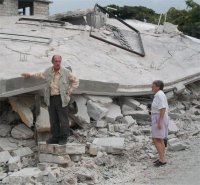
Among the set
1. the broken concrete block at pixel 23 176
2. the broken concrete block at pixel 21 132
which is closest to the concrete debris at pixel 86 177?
the broken concrete block at pixel 23 176

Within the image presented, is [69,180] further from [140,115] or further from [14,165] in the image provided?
[140,115]

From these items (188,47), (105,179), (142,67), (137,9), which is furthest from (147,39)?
(137,9)

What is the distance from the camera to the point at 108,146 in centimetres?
793

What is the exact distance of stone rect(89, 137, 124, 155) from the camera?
25.6 ft

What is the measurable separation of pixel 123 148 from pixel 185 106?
411cm

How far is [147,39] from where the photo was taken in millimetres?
14656

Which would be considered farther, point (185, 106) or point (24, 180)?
point (185, 106)

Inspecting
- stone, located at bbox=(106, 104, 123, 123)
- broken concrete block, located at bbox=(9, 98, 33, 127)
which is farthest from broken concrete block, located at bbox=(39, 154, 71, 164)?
stone, located at bbox=(106, 104, 123, 123)

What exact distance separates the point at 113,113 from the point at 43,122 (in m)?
1.71

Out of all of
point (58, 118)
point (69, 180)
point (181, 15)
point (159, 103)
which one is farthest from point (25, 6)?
point (69, 180)

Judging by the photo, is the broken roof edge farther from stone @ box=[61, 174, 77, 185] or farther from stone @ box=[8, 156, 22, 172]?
stone @ box=[61, 174, 77, 185]

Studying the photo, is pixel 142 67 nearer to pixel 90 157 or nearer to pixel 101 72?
pixel 101 72

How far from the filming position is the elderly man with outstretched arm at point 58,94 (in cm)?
738

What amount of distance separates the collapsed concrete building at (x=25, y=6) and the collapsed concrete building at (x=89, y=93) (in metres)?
11.3
